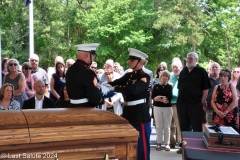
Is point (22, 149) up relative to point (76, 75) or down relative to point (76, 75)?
down

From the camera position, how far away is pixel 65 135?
6.73ft

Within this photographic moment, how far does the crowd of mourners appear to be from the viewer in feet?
15.5

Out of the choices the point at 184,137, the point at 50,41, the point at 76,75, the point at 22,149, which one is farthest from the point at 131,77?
the point at 50,41

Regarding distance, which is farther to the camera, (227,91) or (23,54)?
(23,54)

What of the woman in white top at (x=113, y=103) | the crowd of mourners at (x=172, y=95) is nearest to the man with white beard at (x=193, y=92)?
the crowd of mourners at (x=172, y=95)

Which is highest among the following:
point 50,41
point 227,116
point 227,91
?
point 50,41

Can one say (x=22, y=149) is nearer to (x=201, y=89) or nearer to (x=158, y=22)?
(x=201, y=89)

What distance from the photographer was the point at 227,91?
4.89 metres

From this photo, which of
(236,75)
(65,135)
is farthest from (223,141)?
(236,75)

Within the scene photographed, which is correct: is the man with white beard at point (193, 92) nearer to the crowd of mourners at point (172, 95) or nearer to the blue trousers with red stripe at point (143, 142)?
the crowd of mourners at point (172, 95)

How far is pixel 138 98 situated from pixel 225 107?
5.24 feet

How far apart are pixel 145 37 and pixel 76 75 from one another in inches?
721

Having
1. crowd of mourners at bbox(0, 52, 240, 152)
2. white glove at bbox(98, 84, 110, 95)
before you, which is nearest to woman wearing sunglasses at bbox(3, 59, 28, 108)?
crowd of mourners at bbox(0, 52, 240, 152)

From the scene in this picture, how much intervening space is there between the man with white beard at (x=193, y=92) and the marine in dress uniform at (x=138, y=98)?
1.23m
